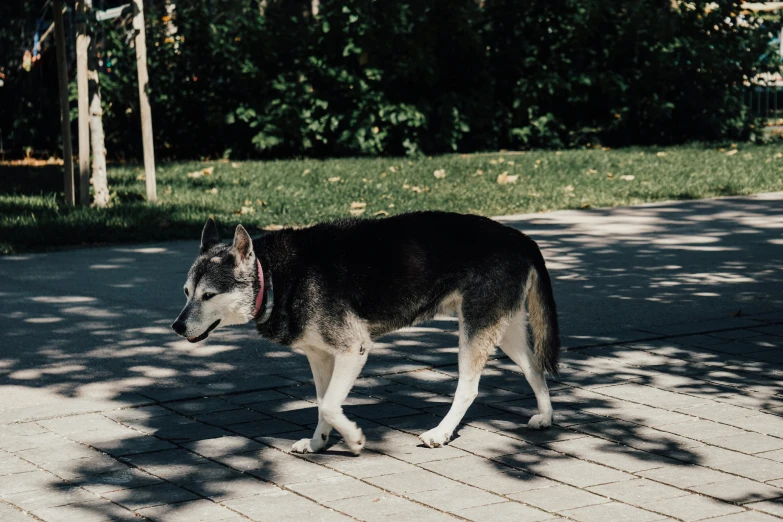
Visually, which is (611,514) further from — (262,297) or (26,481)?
(26,481)

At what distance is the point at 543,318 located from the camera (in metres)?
5.57

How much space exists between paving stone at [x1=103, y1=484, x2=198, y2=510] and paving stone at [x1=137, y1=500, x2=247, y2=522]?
0.18 feet

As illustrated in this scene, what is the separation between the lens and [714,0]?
69.6ft

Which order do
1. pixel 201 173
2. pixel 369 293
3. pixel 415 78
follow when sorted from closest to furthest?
pixel 369 293
pixel 201 173
pixel 415 78

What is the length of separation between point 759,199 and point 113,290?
330 inches

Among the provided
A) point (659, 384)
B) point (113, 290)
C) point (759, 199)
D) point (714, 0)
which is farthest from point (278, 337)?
point (714, 0)

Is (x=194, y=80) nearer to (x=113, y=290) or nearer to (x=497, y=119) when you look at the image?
(x=497, y=119)

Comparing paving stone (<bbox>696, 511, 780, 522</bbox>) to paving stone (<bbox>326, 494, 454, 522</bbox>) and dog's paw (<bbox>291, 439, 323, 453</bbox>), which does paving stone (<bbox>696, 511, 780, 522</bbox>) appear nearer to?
paving stone (<bbox>326, 494, 454, 522</bbox>)

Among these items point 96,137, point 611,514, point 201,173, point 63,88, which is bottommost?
point 611,514

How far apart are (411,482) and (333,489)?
323mm

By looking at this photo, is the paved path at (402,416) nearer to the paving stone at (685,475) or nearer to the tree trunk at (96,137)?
the paving stone at (685,475)

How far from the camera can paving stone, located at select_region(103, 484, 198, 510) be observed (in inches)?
181

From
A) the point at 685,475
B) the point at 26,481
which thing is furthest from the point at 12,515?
the point at 685,475

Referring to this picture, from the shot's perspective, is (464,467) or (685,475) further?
(464,467)
